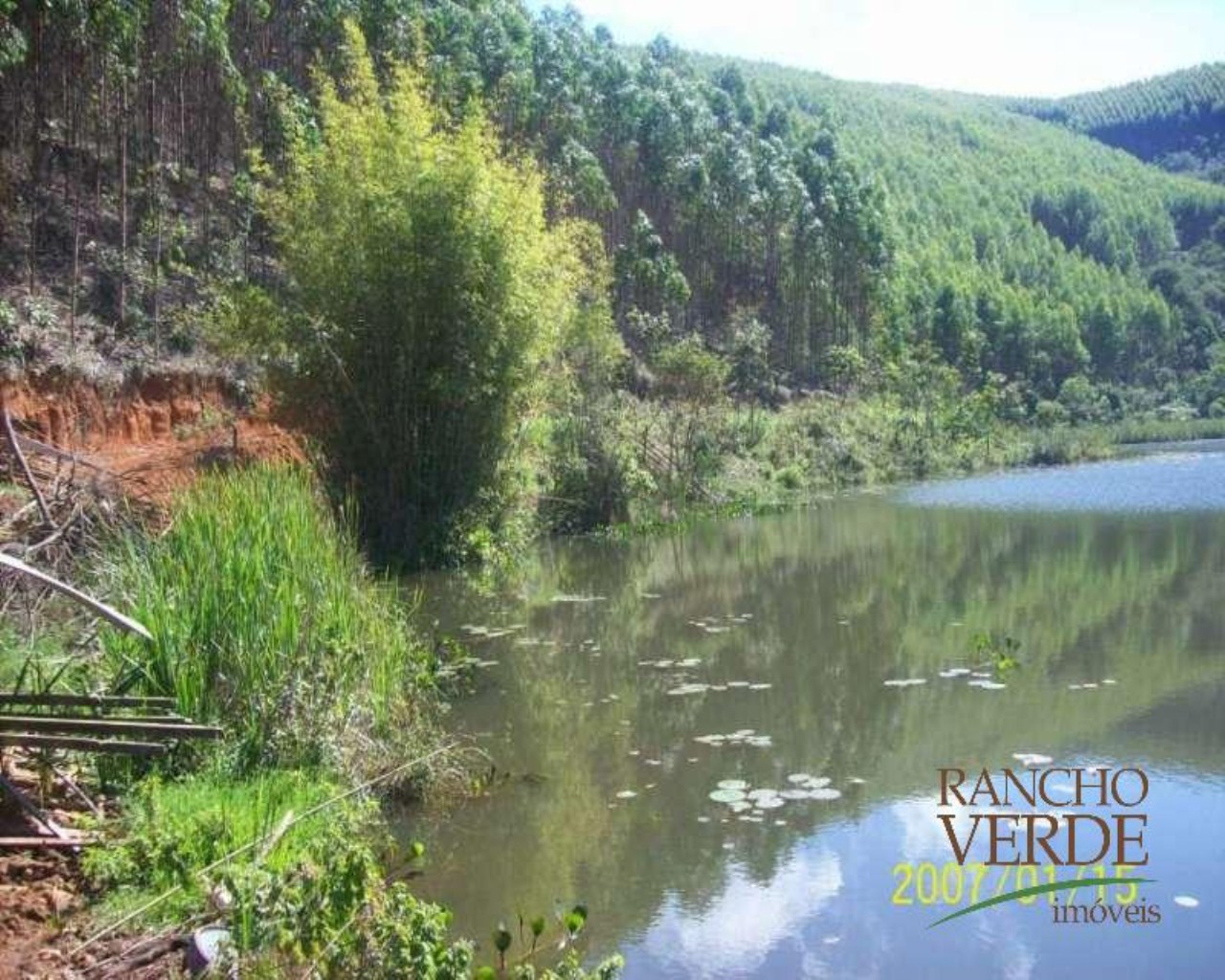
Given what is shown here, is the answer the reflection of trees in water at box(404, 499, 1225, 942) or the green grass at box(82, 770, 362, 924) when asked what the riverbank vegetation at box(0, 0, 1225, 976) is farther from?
the reflection of trees in water at box(404, 499, 1225, 942)

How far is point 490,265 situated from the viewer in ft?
47.0

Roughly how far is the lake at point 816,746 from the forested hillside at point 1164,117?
5005 inches

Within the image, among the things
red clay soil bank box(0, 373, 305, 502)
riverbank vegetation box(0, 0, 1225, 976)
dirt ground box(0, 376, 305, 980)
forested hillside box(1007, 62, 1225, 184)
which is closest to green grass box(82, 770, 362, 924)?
riverbank vegetation box(0, 0, 1225, 976)

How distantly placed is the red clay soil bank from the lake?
4.89 metres

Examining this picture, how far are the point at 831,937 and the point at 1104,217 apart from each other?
329 ft

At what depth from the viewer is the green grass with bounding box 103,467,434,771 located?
5703mm

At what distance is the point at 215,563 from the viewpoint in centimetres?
613

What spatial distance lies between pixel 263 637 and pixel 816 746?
3396 mm

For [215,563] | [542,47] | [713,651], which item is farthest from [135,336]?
[542,47]

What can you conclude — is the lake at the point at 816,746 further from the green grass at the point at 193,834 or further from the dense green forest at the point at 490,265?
the dense green forest at the point at 490,265

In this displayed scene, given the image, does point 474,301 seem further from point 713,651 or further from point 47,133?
point 47,133

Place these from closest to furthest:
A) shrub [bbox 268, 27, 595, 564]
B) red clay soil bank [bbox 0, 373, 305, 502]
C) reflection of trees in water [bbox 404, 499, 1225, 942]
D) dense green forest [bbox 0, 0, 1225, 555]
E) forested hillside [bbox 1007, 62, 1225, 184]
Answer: reflection of trees in water [bbox 404, 499, 1225, 942] < shrub [bbox 268, 27, 595, 564] < dense green forest [bbox 0, 0, 1225, 555] < red clay soil bank [bbox 0, 373, 305, 502] < forested hillside [bbox 1007, 62, 1225, 184]

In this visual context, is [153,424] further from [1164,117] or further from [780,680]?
[1164,117]

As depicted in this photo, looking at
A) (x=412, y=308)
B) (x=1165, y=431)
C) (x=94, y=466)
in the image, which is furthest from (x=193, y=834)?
(x=1165, y=431)
